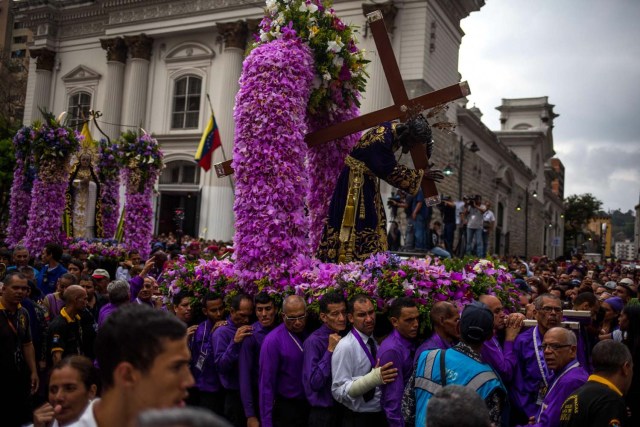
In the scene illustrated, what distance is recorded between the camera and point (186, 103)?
2753 centimetres

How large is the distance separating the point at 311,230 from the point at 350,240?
1.22 metres

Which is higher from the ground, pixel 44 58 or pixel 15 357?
pixel 44 58

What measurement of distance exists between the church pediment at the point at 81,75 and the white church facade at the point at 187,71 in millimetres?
64

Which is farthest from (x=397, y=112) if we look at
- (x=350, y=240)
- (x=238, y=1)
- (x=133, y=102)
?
(x=133, y=102)

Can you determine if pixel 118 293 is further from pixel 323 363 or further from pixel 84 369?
pixel 84 369

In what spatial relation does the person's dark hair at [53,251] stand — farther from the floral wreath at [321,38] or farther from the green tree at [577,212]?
the green tree at [577,212]

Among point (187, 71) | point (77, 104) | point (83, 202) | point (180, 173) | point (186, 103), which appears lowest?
point (83, 202)

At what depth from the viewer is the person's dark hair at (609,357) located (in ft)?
12.0

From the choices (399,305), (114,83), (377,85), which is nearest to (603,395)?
(399,305)

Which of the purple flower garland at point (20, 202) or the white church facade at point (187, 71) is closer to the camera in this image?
the purple flower garland at point (20, 202)

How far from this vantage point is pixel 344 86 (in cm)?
735

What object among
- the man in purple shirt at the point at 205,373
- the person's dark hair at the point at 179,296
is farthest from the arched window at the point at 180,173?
the man in purple shirt at the point at 205,373

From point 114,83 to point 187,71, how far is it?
150 inches

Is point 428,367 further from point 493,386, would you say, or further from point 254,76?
point 254,76
